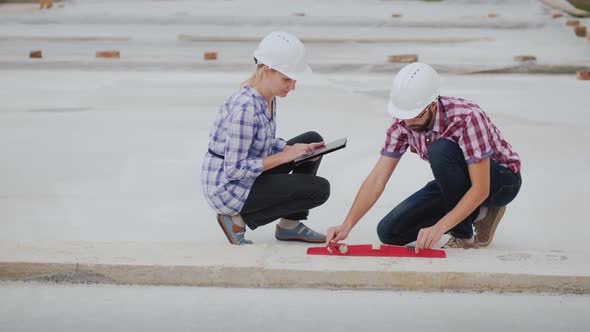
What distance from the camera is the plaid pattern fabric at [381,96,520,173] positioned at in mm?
3904

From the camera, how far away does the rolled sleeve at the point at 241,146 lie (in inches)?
160

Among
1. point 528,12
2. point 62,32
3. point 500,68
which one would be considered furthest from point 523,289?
point 528,12

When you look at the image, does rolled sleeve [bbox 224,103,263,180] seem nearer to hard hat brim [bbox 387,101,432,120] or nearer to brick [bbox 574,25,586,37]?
hard hat brim [bbox 387,101,432,120]

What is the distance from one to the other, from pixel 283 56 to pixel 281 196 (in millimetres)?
677

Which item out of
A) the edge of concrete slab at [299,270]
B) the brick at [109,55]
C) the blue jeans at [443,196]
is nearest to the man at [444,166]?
the blue jeans at [443,196]

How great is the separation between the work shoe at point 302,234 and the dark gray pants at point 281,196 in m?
0.17

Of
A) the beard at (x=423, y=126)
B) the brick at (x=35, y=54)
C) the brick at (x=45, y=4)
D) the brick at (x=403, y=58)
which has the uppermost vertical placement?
the beard at (x=423, y=126)

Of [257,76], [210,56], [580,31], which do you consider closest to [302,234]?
[257,76]

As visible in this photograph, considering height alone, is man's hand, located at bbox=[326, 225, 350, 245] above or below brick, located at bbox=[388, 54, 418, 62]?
above

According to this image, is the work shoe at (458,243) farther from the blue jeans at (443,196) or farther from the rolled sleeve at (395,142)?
the rolled sleeve at (395,142)

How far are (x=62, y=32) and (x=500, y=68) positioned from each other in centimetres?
958

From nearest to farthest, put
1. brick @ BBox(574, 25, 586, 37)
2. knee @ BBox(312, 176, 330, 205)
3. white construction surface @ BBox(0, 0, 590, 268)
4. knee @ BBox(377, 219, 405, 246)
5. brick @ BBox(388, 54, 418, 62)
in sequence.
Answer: knee @ BBox(312, 176, 330, 205) < knee @ BBox(377, 219, 405, 246) < white construction surface @ BBox(0, 0, 590, 268) < brick @ BBox(388, 54, 418, 62) < brick @ BBox(574, 25, 586, 37)

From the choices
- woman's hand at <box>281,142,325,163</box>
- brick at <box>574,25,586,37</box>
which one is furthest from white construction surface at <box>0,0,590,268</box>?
woman's hand at <box>281,142,325,163</box>

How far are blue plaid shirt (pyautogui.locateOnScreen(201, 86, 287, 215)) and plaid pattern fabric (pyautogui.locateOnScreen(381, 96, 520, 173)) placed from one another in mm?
582
